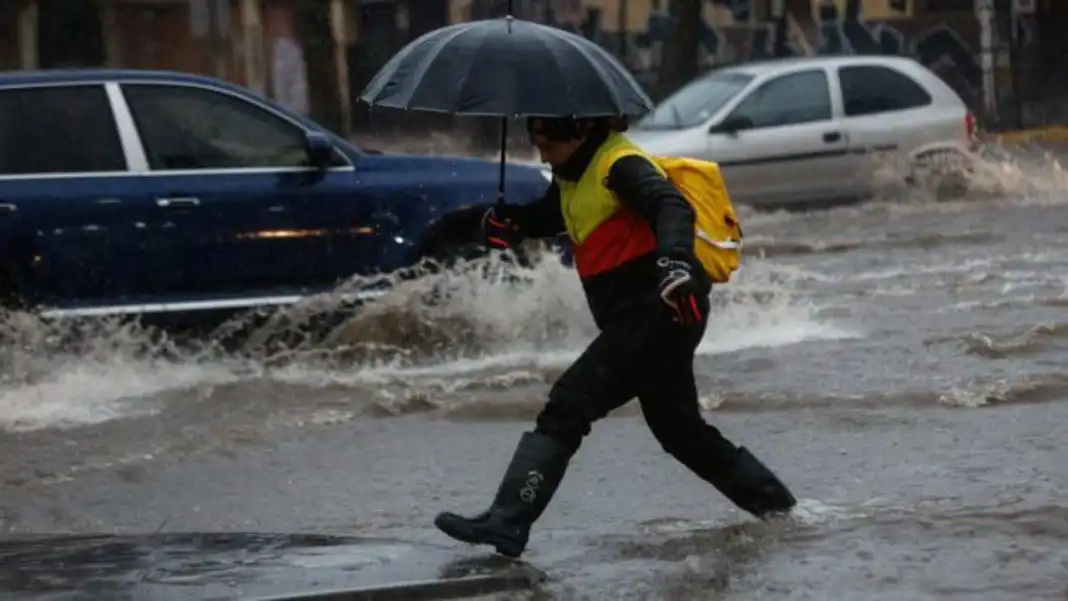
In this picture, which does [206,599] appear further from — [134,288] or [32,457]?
[134,288]

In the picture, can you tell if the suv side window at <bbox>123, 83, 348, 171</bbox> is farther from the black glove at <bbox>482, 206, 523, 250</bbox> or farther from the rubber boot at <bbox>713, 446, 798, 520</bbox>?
the rubber boot at <bbox>713, 446, 798, 520</bbox>

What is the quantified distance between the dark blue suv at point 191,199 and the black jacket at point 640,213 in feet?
14.7

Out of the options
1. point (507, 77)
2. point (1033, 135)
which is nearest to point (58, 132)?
point (507, 77)

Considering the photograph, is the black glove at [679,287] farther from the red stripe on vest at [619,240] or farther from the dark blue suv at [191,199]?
the dark blue suv at [191,199]

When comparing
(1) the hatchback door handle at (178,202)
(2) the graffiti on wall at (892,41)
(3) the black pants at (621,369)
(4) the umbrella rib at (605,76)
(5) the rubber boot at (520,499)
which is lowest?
(2) the graffiti on wall at (892,41)

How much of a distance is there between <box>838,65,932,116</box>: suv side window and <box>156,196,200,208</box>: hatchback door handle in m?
10.6

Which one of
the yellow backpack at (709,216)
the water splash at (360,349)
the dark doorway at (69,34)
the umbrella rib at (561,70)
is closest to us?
the yellow backpack at (709,216)

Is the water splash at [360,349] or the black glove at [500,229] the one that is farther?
the water splash at [360,349]

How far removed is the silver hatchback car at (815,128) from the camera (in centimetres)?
2012

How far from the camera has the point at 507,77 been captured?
7117 millimetres

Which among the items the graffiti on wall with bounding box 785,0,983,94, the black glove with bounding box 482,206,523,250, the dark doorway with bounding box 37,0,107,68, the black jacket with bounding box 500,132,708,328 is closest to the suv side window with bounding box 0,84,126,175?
the black glove with bounding box 482,206,523,250

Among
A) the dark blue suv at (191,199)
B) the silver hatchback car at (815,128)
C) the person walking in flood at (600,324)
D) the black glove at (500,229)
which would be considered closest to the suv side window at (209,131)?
the dark blue suv at (191,199)

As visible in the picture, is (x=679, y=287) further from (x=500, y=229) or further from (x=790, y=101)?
(x=790, y=101)

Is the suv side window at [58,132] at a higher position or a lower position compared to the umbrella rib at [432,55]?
lower
